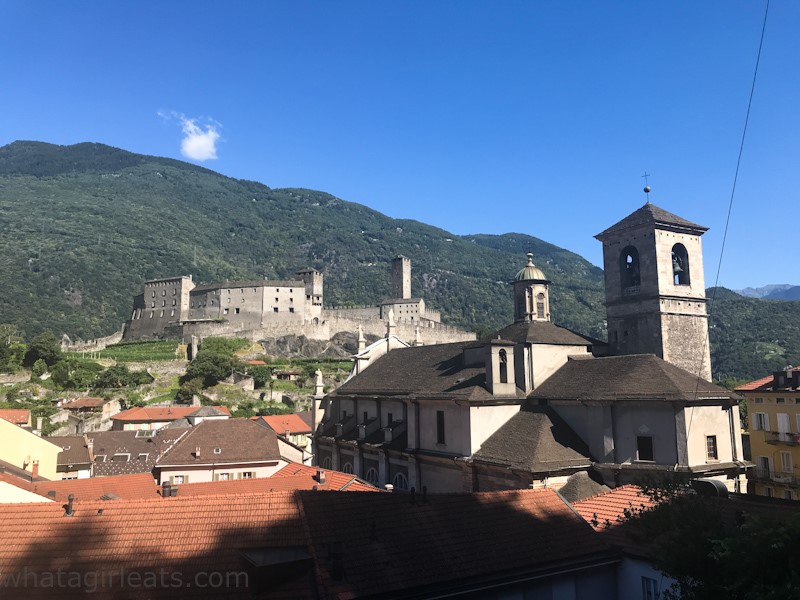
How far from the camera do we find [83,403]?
6431 cm

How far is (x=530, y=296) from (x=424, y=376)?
22.5 feet

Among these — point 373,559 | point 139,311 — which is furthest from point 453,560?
point 139,311

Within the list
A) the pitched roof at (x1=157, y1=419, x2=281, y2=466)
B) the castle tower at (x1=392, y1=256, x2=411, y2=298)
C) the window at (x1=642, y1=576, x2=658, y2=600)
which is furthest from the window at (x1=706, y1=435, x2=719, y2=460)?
the castle tower at (x1=392, y1=256, x2=411, y2=298)

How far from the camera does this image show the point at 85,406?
63750 mm

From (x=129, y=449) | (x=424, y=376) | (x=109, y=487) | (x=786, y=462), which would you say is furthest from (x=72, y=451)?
(x=786, y=462)

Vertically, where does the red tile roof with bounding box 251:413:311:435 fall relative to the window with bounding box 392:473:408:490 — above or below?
above

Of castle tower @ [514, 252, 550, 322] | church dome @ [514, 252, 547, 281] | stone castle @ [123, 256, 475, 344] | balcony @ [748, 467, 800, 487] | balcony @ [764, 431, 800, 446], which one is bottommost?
balcony @ [748, 467, 800, 487]

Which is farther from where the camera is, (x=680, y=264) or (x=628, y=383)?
(x=680, y=264)

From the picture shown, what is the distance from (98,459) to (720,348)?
88716 mm

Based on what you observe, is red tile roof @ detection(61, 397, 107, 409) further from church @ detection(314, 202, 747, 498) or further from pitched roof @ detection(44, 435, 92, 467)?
church @ detection(314, 202, 747, 498)

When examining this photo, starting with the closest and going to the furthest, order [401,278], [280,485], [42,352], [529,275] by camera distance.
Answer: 1. [280,485]
2. [529,275]
3. [42,352]
4. [401,278]

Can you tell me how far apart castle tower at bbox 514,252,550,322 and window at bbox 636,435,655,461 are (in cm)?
989

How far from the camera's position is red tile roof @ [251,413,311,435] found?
52.8 meters

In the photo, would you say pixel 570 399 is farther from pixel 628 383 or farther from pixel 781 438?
pixel 781 438
